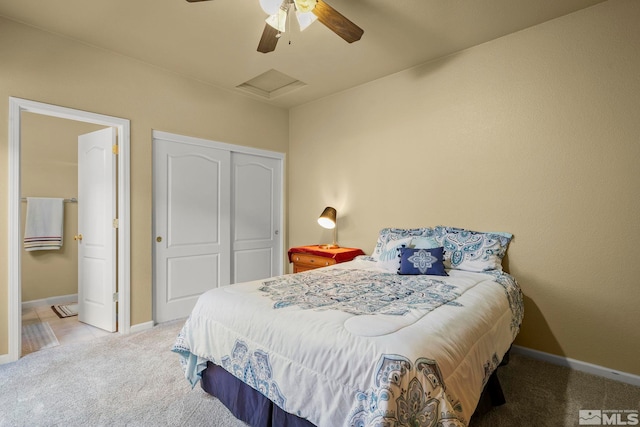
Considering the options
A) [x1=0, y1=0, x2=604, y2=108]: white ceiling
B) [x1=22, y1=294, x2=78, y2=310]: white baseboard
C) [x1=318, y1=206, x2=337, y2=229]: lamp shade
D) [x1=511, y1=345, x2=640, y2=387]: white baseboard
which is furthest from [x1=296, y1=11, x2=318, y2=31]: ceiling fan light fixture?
[x1=22, y1=294, x2=78, y2=310]: white baseboard

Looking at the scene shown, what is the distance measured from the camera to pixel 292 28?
2.55 meters

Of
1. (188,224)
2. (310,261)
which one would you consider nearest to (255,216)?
(188,224)

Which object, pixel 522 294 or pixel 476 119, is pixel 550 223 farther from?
pixel 476 119

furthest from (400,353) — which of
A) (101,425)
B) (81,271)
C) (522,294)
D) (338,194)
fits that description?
(81,271)

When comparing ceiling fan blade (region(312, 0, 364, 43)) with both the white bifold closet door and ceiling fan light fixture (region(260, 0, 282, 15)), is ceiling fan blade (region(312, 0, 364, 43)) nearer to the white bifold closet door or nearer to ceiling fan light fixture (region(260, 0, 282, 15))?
ceiling fan light fixture (region(260, 0, 282, 15))

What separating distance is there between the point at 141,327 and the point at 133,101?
87.5 inches

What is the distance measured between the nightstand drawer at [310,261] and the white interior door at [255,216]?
70cm

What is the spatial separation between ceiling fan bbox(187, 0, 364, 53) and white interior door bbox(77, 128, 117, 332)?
200 centimetres

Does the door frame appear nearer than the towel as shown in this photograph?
Yes

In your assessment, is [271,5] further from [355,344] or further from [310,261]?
[310,261]

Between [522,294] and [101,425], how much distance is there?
303 cm

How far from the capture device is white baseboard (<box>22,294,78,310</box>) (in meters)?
3.88

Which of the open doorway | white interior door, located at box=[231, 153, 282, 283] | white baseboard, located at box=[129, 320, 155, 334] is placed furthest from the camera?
white interior door, located at box=[231, 153, 282, 283]

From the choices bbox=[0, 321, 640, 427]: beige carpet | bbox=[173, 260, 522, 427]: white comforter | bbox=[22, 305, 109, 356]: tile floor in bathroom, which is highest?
bbox=[173, 260, 522, 427]: white comforter
